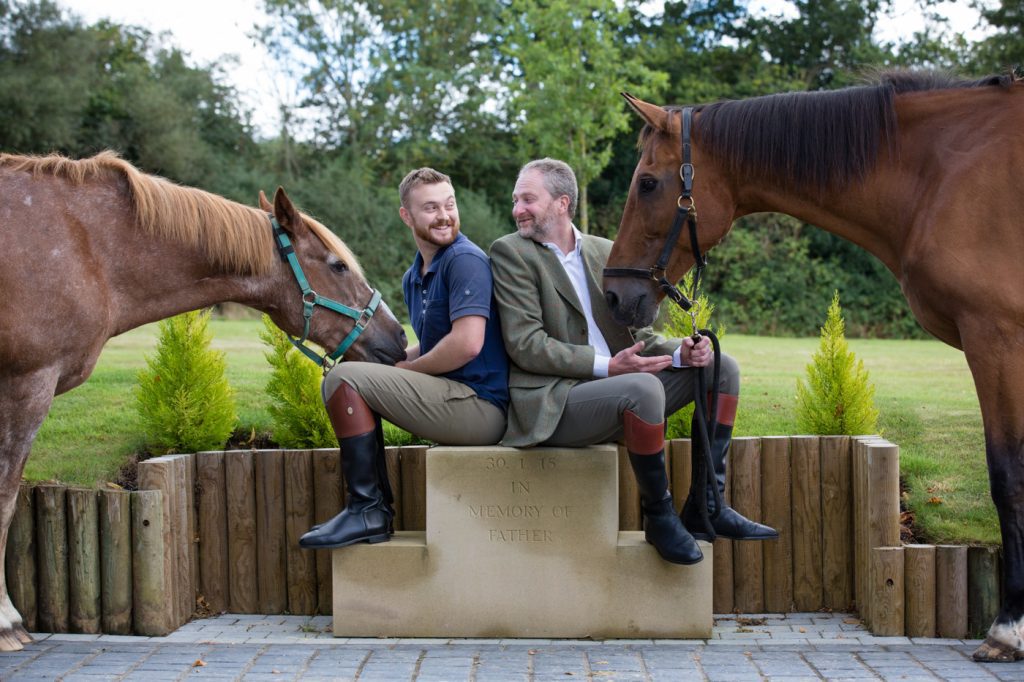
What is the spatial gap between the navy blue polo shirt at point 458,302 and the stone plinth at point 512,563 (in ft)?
1.00

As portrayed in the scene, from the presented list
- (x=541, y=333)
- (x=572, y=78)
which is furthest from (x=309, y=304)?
(x=572, y=78)

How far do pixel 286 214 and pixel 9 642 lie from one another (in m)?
2.00

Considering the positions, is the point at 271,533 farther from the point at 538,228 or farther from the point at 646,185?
the point at 646,185

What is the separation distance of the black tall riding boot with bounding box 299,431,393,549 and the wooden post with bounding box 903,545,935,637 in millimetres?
2175

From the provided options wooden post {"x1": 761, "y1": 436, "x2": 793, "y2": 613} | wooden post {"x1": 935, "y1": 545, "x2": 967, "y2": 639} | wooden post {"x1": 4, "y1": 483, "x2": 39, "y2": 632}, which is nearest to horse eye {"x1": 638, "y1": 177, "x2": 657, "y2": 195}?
wooden post {"x1": 761, "y1": 436, "x2": 793, "y2": 613}

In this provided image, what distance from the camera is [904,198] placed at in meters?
3.89

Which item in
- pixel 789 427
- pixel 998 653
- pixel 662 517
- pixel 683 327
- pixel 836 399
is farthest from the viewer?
pixel 789 427

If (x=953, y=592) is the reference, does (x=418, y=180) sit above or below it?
above

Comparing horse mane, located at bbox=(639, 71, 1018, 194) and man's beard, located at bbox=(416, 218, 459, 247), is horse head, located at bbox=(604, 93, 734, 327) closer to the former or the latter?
horse mane, located at bbox=(639, 71, 1018, 194)

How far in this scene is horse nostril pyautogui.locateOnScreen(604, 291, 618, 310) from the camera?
3.98 meters

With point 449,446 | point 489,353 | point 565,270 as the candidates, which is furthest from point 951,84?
point 449,446

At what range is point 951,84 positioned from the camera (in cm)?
399

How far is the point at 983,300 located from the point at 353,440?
8.12 feet

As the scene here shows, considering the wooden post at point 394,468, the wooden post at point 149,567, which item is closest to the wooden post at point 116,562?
the wooden post at point 149,567
